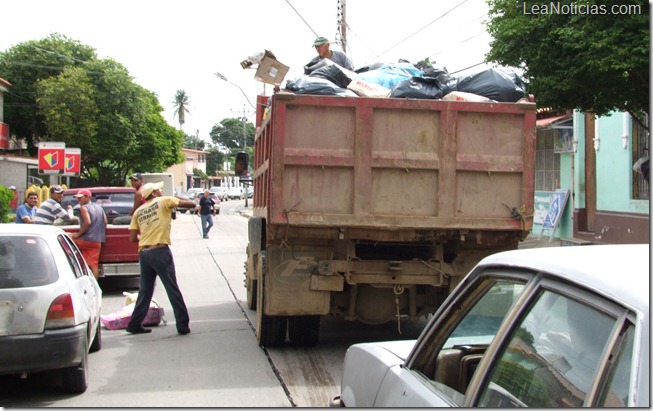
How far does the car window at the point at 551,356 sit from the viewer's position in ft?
7.02

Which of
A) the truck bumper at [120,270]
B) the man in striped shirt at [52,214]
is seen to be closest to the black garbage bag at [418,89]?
the truck bumper at [120,270]

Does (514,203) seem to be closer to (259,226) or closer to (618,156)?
(259,226)

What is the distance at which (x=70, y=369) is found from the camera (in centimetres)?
600

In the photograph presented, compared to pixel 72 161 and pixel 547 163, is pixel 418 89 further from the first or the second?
pixel 72 161

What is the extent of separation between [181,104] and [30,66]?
69.9 m

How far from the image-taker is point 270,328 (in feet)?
25.5

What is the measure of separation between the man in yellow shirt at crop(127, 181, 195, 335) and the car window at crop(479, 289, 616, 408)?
21.0ft

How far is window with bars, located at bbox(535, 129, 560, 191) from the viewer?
22.5 meters

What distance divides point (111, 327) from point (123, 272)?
3.07 m

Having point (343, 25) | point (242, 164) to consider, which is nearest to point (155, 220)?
point (242, 164)

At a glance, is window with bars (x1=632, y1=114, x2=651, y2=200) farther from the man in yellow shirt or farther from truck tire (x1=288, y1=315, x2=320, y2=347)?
the man in yellow shirt

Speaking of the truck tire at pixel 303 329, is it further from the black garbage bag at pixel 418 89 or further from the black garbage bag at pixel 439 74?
the black garbage bag at pixel 439 74

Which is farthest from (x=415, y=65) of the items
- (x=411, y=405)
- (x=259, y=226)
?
(x=411, y=405)

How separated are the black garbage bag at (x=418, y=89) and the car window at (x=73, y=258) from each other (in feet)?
11.3
